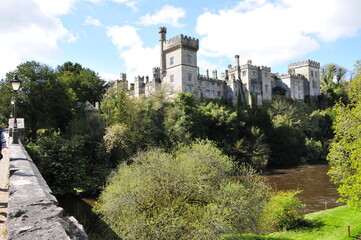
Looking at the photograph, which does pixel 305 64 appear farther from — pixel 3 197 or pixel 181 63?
pixel 3 197

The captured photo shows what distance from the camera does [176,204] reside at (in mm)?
13898

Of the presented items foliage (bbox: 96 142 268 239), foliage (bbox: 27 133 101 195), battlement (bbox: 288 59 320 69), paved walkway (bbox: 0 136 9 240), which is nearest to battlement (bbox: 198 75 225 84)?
battlement (bbox: 288 59 320 69)

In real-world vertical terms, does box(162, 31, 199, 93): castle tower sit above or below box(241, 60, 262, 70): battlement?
below

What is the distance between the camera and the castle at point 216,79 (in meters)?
46.1

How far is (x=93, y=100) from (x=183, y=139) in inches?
863

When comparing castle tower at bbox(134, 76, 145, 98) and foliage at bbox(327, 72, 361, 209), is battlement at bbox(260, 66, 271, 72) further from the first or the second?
foliage at bbox(327, 72, 361, 209)

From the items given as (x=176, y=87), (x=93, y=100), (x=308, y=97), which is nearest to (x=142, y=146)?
(x=176, y=87)

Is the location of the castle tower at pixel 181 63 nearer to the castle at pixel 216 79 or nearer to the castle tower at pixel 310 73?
the castle at pixel 216 79

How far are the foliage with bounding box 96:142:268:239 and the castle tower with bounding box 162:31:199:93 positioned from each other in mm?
→ 30664

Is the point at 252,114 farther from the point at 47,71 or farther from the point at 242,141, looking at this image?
the point at 47,71

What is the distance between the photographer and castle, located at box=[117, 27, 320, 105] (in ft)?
151

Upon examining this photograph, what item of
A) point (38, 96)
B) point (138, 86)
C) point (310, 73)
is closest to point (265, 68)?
point (310, 73)

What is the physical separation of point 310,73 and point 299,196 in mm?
57303

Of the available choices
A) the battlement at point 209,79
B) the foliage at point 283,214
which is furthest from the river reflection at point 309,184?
the battlement at point 209,79
